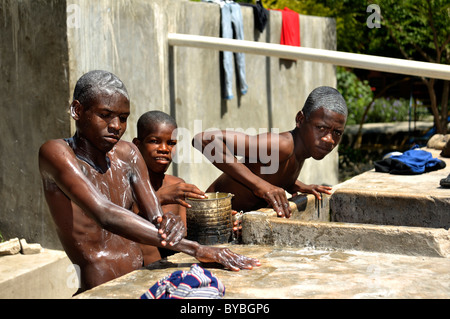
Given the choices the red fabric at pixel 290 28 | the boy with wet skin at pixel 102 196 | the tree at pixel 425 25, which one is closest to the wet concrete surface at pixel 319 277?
the boy with wet skin at pixel 102 196

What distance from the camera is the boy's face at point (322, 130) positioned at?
4.12 metres

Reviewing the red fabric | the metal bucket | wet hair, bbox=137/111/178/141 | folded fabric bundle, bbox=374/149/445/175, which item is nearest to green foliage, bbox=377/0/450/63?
the red fabric

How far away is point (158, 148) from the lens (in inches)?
164

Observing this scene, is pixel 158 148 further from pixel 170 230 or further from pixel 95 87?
pixel 170 230

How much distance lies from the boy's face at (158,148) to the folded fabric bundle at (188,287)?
5.42 feet

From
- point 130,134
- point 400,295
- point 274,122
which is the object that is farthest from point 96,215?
point 274,122

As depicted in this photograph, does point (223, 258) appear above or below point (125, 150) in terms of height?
below

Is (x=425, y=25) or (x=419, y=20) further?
(x=425, y=25)

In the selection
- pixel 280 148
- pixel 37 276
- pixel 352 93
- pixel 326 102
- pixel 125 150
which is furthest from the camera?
pixel 352 93

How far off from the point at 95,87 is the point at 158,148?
120cm

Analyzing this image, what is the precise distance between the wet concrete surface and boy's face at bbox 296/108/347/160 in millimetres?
1033

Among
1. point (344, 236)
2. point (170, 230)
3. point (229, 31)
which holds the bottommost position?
point (344, 236)

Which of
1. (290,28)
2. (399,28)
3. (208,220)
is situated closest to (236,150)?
(208,220)
